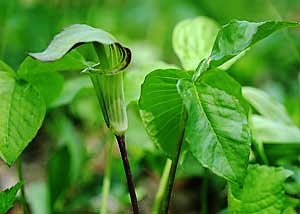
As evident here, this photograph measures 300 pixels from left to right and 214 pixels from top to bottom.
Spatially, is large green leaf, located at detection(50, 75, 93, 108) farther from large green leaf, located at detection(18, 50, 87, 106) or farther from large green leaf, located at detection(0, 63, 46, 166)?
large green leaf, located at detection(0, 63, 46, 166)

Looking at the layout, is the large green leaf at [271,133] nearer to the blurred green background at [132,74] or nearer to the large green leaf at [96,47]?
the blurred green background at [132,74]

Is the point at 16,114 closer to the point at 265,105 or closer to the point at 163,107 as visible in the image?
the point at 163,107

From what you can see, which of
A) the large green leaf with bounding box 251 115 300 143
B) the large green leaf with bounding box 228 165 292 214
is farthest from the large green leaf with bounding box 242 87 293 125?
the large green leaf with bounding box 228 165 292 214

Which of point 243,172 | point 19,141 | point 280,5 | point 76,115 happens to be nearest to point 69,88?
point 19,141

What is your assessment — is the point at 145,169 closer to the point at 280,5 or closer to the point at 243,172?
the point at 243,172

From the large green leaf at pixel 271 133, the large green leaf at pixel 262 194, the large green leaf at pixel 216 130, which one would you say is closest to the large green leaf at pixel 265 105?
the large green leaf at pixel 271 133

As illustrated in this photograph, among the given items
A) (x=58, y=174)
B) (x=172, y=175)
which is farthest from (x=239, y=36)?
(x=58, y=174)
